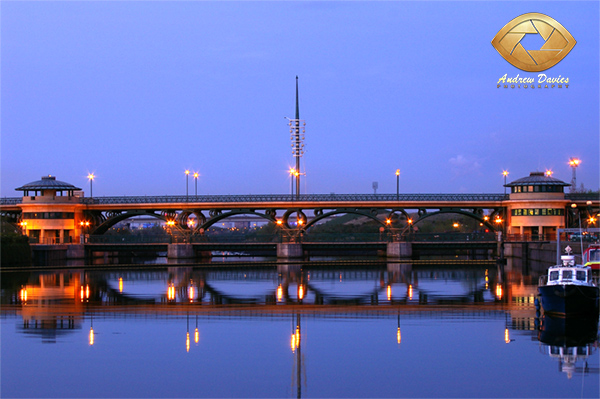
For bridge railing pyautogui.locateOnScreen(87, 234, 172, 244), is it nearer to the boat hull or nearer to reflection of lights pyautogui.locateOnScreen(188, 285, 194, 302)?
reflection of lights pyautogui.locateOnScreen(188, 285, 194, 302)

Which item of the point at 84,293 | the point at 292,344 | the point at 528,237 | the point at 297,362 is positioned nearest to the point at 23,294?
the point at 84,293

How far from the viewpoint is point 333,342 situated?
2852 cm

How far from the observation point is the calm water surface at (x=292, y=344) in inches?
870

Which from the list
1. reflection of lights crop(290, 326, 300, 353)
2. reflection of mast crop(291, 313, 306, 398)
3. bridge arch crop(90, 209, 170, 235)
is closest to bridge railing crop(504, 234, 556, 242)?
bridge arch crop(90, 209, 170, 235)

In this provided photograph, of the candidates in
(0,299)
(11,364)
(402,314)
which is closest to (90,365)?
(11,364)

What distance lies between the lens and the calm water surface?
A: 72.5ft

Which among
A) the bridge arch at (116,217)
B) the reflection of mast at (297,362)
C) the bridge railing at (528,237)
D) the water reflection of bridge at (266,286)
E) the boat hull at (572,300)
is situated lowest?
the water reflection of bridge at (266,286)

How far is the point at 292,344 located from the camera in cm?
2814

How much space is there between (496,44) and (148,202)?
60.6 meters

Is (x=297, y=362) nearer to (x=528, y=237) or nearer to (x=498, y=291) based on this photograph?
(x=498, y=291)

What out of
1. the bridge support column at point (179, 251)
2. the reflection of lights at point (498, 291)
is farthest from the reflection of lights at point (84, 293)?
the bridge support column at point (179, 251)

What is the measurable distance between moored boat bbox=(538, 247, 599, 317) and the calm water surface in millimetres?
771

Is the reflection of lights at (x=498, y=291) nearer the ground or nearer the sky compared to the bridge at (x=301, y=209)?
nearer the ground

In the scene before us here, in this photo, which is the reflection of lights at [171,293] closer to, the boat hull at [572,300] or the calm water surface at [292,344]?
the calm water surface at [292,344]
